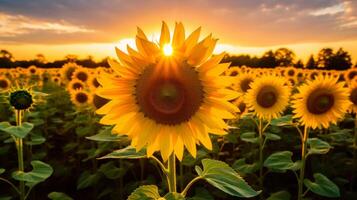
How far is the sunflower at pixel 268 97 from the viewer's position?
5926 millimetres

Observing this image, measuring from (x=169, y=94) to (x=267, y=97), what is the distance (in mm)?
3751

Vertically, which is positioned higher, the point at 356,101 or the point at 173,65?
the point at 173,65

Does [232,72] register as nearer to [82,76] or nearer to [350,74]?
[350,74]

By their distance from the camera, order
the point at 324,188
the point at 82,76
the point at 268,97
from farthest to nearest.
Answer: the point at 82,76 → the point at 268,97 → the point at 324,188

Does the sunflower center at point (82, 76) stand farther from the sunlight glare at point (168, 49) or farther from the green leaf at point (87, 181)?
the sunlight glare at point (168, 49)

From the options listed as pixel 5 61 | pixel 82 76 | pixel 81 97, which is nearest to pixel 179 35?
pixel 81 97

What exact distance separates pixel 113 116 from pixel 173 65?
465mm

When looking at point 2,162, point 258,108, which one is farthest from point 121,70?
point 2,162

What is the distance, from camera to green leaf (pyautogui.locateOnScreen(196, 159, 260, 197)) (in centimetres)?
217

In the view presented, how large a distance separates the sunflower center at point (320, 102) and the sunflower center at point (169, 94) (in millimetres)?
2710

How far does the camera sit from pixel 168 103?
258 cm

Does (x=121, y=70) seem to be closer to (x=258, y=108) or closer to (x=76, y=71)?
(x=258, y=108)

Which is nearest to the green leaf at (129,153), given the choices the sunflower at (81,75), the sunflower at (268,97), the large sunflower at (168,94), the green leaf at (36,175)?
the large sunflower at (168,94)

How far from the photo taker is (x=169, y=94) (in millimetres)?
2521
